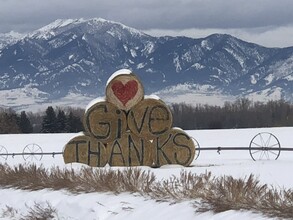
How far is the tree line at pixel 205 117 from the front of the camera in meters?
90.2

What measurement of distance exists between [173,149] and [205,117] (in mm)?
90995

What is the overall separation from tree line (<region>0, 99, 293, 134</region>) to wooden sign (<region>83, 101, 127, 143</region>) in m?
68.8

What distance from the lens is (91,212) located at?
33.8 feet

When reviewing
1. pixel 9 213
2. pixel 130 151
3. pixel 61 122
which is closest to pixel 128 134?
pixel 130 151

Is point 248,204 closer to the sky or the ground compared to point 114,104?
closer to the ground

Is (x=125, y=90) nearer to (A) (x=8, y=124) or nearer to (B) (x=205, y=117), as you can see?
(A) (x=8, y=124)

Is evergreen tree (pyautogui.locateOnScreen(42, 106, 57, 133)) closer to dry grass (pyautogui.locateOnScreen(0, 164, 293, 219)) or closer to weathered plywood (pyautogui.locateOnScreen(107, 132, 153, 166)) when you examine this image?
weathered plywood (pyautogui.locateOnScreen(107, 132, 153, 166))

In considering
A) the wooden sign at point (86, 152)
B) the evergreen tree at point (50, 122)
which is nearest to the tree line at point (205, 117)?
the evergreen tree at point (50, 122)

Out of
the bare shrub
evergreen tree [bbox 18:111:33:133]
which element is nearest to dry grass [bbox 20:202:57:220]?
the bare shrub

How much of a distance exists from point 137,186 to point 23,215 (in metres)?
2.15

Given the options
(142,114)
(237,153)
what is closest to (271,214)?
(142,114)

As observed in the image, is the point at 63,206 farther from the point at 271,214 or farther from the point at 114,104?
the point at 114,104

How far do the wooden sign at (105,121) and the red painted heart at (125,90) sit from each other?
36 cm

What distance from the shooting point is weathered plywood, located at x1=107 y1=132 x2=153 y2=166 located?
2002cm
